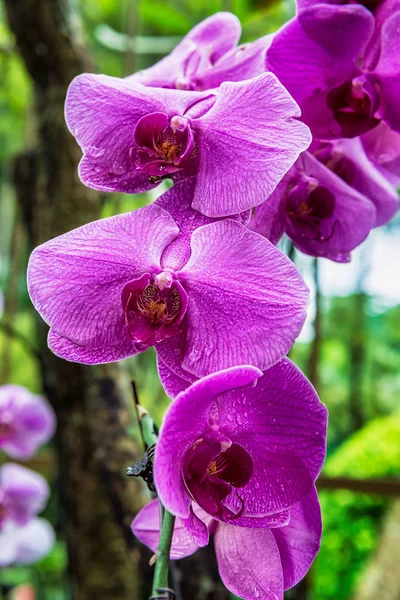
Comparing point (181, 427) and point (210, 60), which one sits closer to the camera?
point (181, 427)

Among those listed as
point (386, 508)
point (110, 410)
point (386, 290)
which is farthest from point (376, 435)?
point (386, 290)

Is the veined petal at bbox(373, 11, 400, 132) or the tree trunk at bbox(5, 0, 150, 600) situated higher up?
the veined petal at bbox(373, 11, 400, 132)

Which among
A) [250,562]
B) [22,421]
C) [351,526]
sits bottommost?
[351,526]

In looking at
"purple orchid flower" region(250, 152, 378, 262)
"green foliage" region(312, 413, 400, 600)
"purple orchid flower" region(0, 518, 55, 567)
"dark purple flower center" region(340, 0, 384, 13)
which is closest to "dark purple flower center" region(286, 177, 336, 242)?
"purple orchid flower" region(250, 152, 378, 262)

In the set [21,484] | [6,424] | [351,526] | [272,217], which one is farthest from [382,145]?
[351,526]

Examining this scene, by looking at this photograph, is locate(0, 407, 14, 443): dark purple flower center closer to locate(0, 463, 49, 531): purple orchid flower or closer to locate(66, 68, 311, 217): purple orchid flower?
locate(0, 463, 49, 531): purple orchid flower

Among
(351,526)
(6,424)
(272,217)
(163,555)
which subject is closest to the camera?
(163,555)

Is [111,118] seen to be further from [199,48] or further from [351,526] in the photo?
[351,526]
